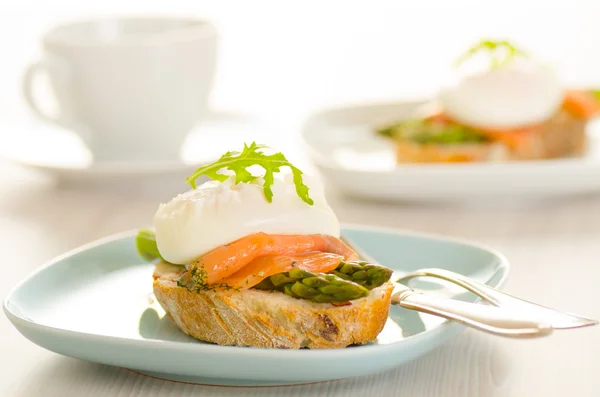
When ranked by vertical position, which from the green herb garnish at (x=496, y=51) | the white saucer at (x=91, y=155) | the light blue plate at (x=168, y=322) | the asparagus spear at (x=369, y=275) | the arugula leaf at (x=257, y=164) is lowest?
the white saucer at (x=91, y=155)

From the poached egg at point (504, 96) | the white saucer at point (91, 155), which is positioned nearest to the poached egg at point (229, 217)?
the white saucer at point (91, 155)

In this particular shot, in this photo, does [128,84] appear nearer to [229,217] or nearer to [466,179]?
[466,179]

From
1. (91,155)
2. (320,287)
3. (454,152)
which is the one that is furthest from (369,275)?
(91,155)

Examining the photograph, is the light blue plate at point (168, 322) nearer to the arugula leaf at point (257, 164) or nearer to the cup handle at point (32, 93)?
the arugula leaf at point (257, 164)

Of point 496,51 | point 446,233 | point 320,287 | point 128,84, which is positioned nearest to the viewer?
point 320,287

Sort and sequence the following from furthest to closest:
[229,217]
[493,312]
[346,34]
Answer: [346,34] < [229,217] < [493,312]

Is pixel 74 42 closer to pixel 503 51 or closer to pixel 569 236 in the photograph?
pixel 503 51

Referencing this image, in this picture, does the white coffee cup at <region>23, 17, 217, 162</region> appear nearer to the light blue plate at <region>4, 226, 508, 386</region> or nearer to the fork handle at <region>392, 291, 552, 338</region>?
the light blue plate at <region>4, 226, 508, 386</region>

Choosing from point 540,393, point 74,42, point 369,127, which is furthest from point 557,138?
point 540,393
